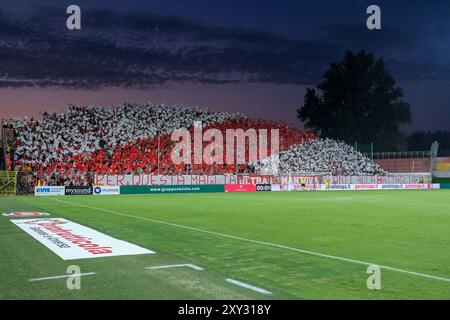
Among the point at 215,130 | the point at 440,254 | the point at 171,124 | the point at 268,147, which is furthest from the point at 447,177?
the point at 440,254

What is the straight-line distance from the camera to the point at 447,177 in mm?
58844

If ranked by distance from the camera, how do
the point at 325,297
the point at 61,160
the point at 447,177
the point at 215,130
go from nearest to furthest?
the point at 325,297 < the point at 61,160 < the point at 215,130 < the point at 447,177

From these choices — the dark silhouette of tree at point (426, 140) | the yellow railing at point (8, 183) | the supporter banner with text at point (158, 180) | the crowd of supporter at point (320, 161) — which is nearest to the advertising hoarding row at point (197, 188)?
the supporter banner with text at point (158, 180)

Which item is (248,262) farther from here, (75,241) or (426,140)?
(426,140)

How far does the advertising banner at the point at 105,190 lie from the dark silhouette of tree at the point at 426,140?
83.5 m

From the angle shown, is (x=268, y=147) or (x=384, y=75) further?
(x=384, y=75)

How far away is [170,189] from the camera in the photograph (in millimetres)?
39906

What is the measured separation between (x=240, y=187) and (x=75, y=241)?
3327cm

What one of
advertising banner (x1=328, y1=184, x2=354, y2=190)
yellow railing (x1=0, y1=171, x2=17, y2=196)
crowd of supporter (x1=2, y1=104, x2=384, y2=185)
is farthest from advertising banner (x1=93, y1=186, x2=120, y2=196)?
advertising banner (x1=328, y1=184, x2=354, y2=190)

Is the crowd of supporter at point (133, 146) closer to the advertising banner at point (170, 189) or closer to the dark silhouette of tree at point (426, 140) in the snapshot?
the advertising banner at point (170, 189)

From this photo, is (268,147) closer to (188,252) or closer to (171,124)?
(171,124)

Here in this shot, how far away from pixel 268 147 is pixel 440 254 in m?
42.8

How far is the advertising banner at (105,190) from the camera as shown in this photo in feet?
122
